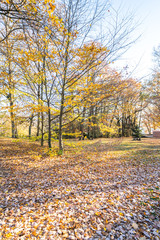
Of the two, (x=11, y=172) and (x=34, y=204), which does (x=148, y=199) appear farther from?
(x=11, y=172)

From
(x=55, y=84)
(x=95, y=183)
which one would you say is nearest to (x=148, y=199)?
(x=95, y=183)

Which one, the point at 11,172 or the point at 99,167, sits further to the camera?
the point at 99,167

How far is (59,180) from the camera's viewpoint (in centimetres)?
468

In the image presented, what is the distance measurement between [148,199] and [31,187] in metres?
3.62

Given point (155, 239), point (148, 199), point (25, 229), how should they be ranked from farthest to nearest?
point (148, 199) → point (25, 229) → point (155, 239)

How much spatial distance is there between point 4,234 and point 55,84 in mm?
6635

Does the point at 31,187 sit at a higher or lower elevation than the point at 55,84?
lower

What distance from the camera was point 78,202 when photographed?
3389mm

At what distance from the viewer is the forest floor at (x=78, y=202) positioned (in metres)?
2.46

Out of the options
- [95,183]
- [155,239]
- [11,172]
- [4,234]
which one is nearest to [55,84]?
[11,172]

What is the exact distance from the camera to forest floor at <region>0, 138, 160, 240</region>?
2.46 meters

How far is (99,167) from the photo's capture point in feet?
20.1

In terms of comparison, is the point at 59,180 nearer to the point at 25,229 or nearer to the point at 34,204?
the point at 34,204

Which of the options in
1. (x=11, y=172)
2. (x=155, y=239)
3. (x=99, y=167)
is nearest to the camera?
(x=155, y=239)
